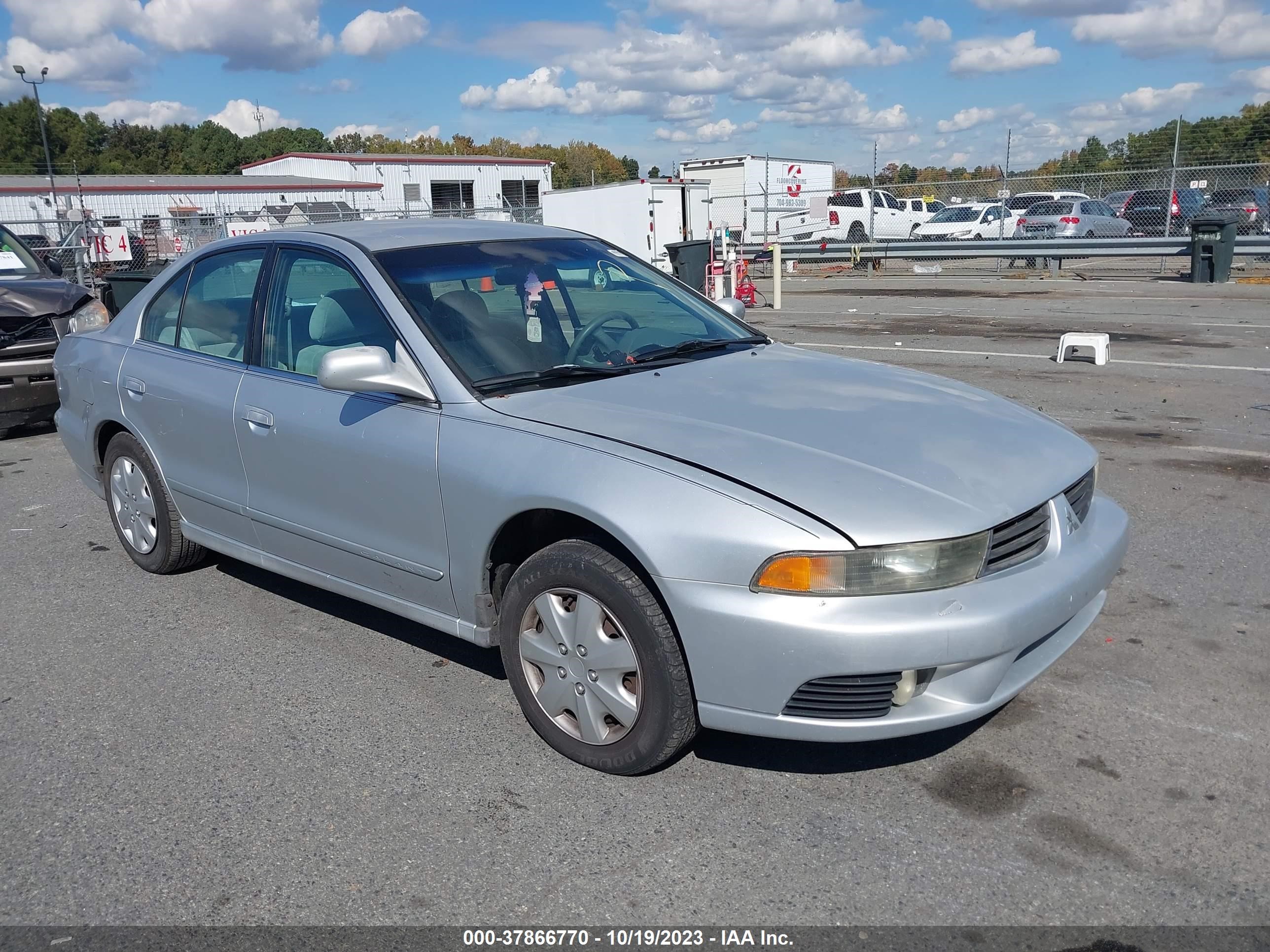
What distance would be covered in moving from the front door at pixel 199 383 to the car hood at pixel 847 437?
1507 mm

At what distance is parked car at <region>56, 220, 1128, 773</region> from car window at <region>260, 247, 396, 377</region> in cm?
1

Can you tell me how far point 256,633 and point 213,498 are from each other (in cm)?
60

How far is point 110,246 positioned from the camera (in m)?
24.2

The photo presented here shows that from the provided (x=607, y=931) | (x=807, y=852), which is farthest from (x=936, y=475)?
(x=607, y=931)

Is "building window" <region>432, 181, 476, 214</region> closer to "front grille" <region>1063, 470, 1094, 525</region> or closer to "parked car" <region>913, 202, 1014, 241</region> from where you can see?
"parked car" <region>913, 202, 1014, 241</region>

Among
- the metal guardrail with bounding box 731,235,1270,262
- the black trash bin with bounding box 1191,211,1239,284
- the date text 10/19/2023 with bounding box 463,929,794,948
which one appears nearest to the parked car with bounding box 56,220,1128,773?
the date text 10/19/2023 with bounding box 463,929,794,948

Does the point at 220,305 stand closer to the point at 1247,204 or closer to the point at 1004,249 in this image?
the point at 1004,249

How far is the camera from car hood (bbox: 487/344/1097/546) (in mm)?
2809

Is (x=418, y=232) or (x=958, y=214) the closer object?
(x=418, y=232)

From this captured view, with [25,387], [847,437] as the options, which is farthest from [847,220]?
[847,437]

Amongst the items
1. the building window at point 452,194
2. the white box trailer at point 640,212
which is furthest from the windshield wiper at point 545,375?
the building window at point 452,194

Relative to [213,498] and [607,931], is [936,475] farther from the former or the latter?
[213,498]

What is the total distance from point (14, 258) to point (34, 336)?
2208 millimetres

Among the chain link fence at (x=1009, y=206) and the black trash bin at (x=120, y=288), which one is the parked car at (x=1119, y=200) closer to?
the chain link fence at (x=1009, y=206)
